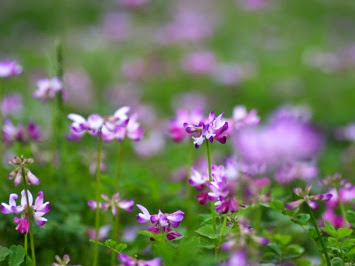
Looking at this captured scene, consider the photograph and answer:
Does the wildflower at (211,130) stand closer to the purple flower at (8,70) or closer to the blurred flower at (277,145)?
the blurred flower at (277,145)

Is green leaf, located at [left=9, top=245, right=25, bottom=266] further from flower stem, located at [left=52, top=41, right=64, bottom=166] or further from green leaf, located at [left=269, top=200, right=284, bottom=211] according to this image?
flower stem, located at [left=52, top=41, right=64, bottom=166]

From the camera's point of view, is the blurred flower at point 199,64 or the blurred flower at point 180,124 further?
the blurred flower at point 199,64

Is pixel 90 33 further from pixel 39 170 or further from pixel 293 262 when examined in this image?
pixel 293 262

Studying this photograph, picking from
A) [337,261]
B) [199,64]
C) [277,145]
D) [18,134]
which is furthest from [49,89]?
[199,64]

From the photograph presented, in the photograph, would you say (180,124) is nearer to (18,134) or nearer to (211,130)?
(211,130)

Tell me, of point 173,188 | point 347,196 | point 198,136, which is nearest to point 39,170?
point 173,188

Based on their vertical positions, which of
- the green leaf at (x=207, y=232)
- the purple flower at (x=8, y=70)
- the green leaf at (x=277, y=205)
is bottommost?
the green leaf at (x=207, y=232)

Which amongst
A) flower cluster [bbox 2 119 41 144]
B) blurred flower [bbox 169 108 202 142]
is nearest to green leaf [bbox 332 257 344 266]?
blurred flower [bbox 169 108 202 142]

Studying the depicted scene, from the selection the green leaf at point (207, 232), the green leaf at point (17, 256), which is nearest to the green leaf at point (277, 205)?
the green leaf at point (207, 232)
